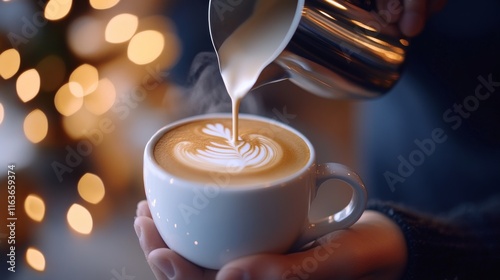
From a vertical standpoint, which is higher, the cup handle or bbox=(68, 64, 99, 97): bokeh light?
the cup handle

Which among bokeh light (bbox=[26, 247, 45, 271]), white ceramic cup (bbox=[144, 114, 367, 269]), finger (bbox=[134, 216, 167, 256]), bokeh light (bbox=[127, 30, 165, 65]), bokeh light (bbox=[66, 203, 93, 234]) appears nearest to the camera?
white ceramic cup (bbox=[144, 114, 367, 269])

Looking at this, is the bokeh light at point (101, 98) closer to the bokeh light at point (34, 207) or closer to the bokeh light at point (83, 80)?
the bokeh light at point (83, 80)

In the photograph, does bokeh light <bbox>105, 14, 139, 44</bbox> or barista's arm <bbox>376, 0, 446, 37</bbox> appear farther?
bokeh light <bbox>105, 14, 139, 44</bbox>

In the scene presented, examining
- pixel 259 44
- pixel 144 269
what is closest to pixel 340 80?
pixel 259 44

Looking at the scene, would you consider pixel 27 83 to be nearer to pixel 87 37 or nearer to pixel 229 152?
pixel 87 37

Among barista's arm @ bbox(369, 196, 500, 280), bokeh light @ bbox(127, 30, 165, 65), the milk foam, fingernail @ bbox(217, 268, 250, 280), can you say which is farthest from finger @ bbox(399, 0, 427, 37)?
bokeh light @ bbox(127, 30, 165, 65)

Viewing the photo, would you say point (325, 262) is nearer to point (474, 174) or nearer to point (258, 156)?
point (258, 156)

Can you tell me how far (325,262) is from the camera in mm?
528

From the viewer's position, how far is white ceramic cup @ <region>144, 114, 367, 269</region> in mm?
452

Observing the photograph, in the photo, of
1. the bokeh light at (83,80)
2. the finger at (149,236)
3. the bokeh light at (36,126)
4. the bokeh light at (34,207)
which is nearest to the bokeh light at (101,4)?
the bokeh light at (83,80)

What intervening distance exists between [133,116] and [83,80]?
0.37ft

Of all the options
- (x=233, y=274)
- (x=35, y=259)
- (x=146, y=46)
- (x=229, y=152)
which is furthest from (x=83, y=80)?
(x=233, y=274)

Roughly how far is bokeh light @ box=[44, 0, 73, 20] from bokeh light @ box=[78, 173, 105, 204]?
0.92 ft

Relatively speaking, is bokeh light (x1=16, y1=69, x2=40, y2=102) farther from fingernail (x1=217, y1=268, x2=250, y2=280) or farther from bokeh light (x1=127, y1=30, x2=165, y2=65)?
fingernail (x1=217, y1=268, x2=250, y2=280)
